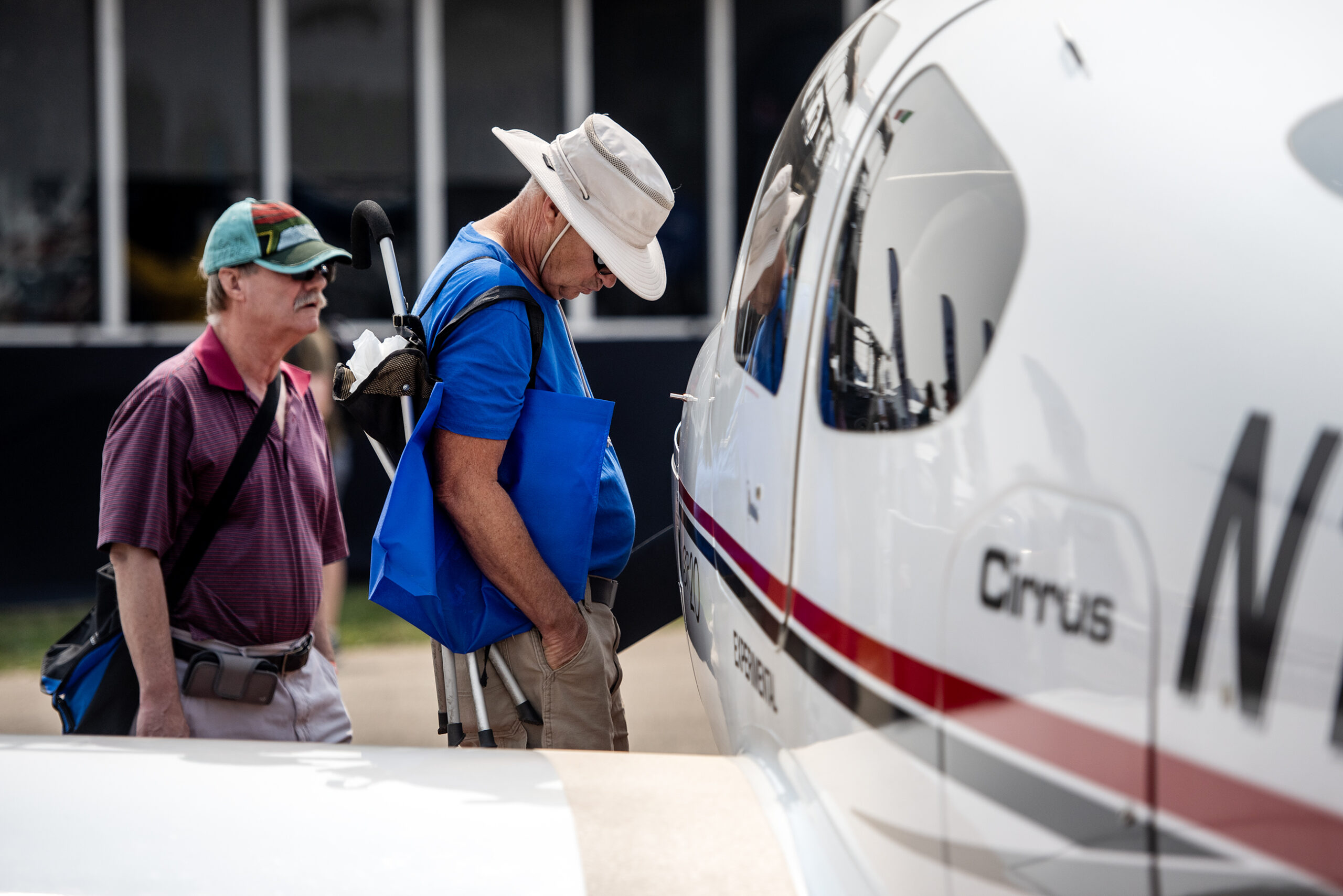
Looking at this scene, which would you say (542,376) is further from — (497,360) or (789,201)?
(789,201)

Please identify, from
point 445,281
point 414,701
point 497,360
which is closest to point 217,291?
point 445,281

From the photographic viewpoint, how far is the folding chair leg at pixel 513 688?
2424 mm

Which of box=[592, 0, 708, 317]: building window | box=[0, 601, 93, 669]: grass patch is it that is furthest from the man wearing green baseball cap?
box=[592, 0, 708, 317]: building window

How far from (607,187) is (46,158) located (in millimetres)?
6935

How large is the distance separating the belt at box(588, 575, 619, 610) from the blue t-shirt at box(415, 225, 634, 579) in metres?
0.07

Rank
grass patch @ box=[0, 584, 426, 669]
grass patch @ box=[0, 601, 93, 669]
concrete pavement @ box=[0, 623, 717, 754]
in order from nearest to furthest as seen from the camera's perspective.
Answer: concrete pavement @ box=[0, 623, 717, 754] < grass patch @ box=[0, 601, 93, 669] < grass patch @ box=[0, 584, 426, 669]

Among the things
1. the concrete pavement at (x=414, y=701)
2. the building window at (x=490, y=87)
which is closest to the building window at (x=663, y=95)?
the building window at (x=490, y=87)

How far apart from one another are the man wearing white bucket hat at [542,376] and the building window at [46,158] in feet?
21.2

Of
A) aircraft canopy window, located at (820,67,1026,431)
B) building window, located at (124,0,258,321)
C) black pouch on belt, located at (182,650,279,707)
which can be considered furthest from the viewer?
building window, located at (124,0,258,321)

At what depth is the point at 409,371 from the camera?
7.30 feet

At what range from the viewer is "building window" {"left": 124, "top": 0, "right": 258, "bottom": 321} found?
8078 millimetres

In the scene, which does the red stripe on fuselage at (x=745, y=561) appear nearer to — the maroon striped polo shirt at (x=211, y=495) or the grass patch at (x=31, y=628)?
the maroon striped polo shirt at (x=211, y=495)

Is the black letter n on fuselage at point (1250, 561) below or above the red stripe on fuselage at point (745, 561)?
above

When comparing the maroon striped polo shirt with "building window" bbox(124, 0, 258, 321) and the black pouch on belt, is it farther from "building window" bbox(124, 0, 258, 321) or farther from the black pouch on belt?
"building window" bbox(124, 0, 258, 321)
